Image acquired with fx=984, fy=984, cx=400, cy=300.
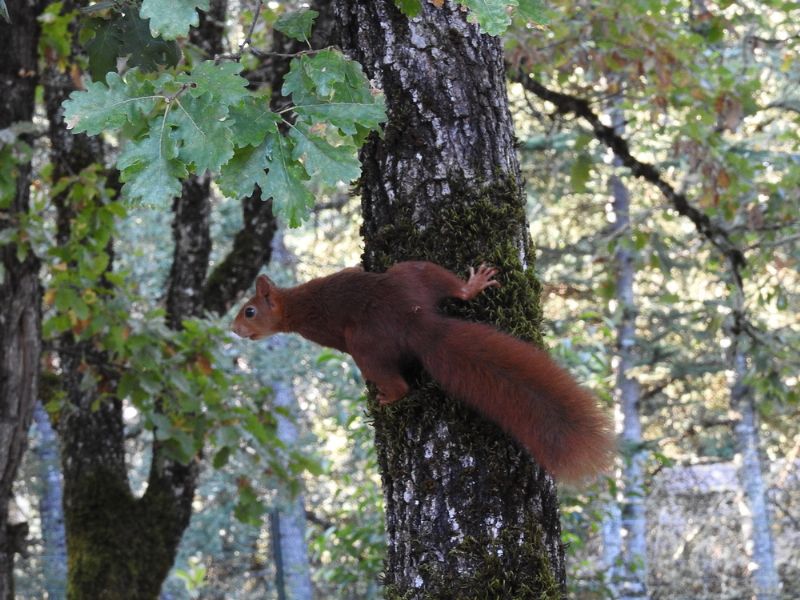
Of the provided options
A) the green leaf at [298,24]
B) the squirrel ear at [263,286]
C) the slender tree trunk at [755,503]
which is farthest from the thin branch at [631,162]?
the slender tree trunk at [755,503]

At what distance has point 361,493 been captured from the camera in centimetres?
660

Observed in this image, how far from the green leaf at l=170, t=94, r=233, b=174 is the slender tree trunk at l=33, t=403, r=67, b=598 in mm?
6763

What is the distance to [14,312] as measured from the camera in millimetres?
4098

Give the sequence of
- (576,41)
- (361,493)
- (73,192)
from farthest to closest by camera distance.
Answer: (361,493), (576,41), (73,192)

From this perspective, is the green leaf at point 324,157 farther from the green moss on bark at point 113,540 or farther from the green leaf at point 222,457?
the green moss on bark at point 113,540

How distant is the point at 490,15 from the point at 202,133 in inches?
21.3

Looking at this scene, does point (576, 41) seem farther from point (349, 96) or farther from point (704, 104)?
point (349, 96)

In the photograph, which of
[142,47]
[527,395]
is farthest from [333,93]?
[527,395]

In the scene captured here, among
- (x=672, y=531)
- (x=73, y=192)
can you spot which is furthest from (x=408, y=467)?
(x=672, y=531)

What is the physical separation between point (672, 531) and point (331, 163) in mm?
10870

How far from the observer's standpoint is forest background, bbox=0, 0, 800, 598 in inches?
71.7

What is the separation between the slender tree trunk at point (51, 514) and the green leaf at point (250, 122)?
6783 millimetres

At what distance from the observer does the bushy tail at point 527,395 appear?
6.13 ft

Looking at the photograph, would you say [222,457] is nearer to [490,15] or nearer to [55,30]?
[55,30]
